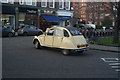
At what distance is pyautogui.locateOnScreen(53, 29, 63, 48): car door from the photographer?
11.4 metres

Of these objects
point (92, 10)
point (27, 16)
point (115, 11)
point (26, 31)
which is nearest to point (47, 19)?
point (27, 16)

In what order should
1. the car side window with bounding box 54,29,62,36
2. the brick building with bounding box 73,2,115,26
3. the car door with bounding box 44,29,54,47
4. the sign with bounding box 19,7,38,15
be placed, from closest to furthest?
the car side window with bounding box 54,29,62,36, the car door with bounding box 44,29,54,47, the brick building with bounding box 73,2,115,26, the sign with bounding box 19,7,38,15

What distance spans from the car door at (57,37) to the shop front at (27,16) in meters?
20.0

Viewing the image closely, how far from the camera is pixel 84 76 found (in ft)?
22.0

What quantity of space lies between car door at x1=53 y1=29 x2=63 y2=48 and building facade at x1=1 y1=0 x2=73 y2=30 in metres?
18.5

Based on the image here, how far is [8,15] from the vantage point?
29297mm

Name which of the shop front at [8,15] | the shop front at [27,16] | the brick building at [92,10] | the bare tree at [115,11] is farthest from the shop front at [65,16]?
the bare tree at [115,11]

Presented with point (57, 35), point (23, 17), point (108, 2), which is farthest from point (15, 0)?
point (57, 35)

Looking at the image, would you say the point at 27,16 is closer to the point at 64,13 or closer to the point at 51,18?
the point at 51,18

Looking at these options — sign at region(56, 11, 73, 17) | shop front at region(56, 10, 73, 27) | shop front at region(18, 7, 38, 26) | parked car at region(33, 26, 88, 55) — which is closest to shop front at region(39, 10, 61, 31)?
shop front at region(18, 7, 38, 26)

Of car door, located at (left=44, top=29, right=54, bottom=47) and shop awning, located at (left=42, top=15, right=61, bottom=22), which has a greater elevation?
shop awning, located at (left=42, top=15, right=61, bottom=22)

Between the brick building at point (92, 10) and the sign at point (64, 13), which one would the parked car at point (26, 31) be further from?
the sign at point (64, 13)

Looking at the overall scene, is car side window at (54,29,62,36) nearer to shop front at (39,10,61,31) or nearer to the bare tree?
the bare tree

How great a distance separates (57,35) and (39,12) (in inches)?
881
